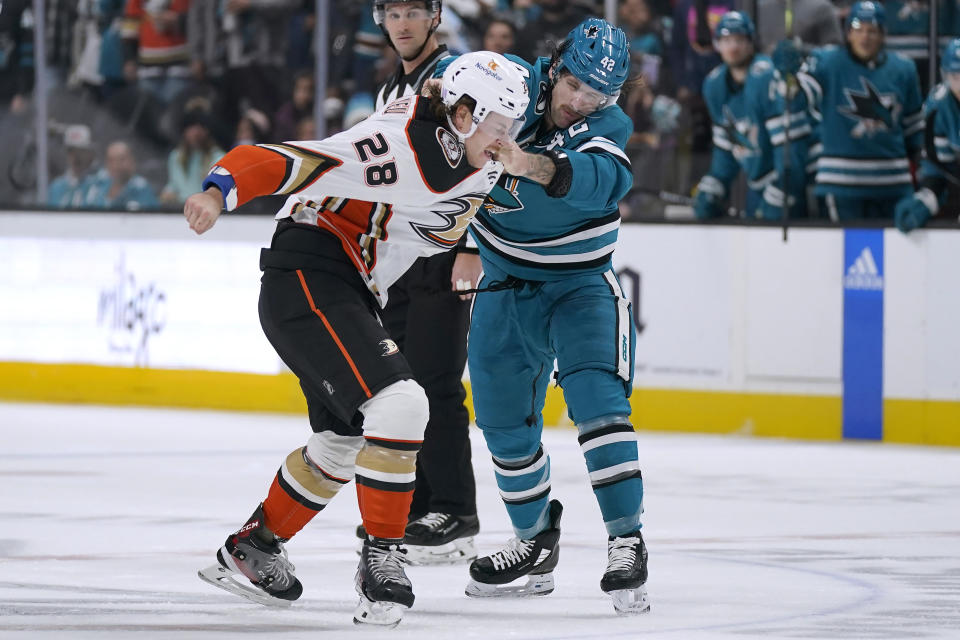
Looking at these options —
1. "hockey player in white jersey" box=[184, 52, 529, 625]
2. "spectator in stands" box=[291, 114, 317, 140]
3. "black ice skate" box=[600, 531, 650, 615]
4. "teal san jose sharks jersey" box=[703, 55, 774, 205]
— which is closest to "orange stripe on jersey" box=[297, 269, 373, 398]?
"hockey player in white jersey" box=[184, 52, 529, 625]

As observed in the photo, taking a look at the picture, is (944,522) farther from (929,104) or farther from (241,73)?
(241,73)

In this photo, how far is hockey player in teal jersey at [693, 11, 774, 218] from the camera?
28.0 feet

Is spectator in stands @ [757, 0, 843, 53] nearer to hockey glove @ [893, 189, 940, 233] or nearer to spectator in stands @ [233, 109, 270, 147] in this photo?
hockey glove @ [893, 189, 940, 233]

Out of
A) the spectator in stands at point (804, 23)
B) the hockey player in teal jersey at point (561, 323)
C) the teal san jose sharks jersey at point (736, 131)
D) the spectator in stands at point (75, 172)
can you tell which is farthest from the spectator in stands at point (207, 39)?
the hockey player in teal jersey at point (561, 323)

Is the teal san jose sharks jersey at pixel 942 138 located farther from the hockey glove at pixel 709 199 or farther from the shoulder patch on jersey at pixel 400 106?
the shoulder patch on jersey at pixel 400 106

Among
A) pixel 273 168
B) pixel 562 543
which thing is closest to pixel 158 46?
pixel 562 543

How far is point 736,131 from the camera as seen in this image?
8602mm

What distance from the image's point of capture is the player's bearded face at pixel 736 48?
853 centimetres

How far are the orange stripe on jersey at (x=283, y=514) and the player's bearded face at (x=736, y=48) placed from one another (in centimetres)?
517

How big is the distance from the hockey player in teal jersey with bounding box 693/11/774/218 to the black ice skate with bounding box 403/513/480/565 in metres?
4.01

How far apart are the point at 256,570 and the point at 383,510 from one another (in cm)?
40

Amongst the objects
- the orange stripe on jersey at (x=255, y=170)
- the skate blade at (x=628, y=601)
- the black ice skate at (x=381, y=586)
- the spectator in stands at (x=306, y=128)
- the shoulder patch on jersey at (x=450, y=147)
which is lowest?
the skate blade at (x=628, y=601)

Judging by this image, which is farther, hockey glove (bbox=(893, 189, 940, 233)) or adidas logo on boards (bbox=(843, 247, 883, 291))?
adidas logo on boards (bbox=(843, 247, 883, 291))

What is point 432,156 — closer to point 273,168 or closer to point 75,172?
point 273,168
